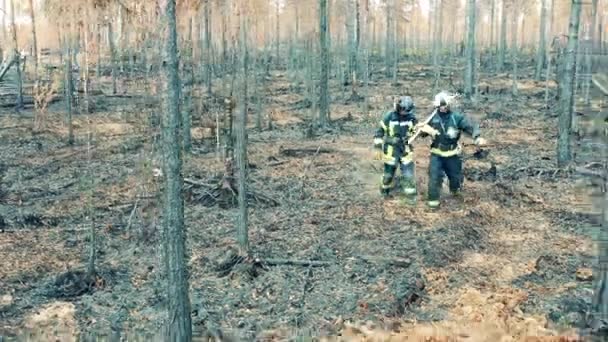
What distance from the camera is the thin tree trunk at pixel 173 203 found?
191 inches

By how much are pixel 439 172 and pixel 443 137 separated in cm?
57

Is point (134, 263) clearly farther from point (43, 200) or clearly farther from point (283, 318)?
point (43, 200)

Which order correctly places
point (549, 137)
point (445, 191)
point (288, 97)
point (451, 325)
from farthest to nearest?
point (288, 97)
point (549, 137)
point (445, 191)
point (451, 325)

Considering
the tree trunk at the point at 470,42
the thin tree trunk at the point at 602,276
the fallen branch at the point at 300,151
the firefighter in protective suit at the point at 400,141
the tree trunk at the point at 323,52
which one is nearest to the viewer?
the thin tree trunk at the point at 602,276

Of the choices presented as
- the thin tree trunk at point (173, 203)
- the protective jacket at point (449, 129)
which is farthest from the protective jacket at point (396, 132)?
the thin tree trunk at point (173, 203)

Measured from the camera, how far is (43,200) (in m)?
11.1

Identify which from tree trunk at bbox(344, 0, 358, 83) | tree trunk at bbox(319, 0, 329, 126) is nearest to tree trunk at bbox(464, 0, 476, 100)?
tree trunk at bbox(344, 0, 358, 83)

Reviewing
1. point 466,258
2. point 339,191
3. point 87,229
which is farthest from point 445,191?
point 87,229

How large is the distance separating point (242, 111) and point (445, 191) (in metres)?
4.92

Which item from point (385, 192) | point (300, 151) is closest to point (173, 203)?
point (385, 192)

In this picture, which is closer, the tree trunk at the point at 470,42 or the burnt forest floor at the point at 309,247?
the burnt forest floor at the point at 309,247

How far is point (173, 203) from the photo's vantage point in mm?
5035

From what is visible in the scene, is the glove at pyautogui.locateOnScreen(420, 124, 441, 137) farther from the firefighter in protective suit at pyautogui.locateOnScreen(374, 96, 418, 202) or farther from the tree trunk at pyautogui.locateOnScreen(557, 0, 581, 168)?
the tree trunk at pyautogui.locateOnScreen(557, 0, 581, 168)

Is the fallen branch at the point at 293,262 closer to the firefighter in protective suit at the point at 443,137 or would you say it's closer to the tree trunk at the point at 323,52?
the firefighter in protective suit at the point at 443,137
